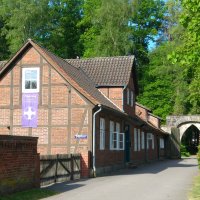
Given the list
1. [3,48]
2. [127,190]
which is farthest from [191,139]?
[127,190]

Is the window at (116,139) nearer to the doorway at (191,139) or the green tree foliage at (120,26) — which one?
the green tree foliage at (120,26)

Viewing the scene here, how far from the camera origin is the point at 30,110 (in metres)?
25.7

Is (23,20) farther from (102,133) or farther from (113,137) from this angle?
(102,133)

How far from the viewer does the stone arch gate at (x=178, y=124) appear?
55562 mm

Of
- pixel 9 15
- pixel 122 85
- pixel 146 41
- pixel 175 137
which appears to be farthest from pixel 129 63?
pixel 146 41

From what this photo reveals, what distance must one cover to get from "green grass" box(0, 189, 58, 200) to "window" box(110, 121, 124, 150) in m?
12.6

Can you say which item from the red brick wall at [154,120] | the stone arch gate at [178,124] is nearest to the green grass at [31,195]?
the red brick wall at [154,120]

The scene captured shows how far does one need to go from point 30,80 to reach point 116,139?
697 cm

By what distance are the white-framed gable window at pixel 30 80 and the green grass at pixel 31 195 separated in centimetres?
1052

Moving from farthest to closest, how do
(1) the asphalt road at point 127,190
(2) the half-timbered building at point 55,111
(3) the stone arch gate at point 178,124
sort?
(3) the stone arch gate at point 178,124 < (2) the half-timbered building at point 55,111 < (1) the asphalt road at point 127,190

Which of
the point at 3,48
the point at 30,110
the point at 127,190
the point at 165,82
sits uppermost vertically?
the point at 3,48

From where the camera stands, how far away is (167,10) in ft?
222

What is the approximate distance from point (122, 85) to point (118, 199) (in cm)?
1698

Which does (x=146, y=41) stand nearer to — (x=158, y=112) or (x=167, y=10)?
(x=167, y=10)
